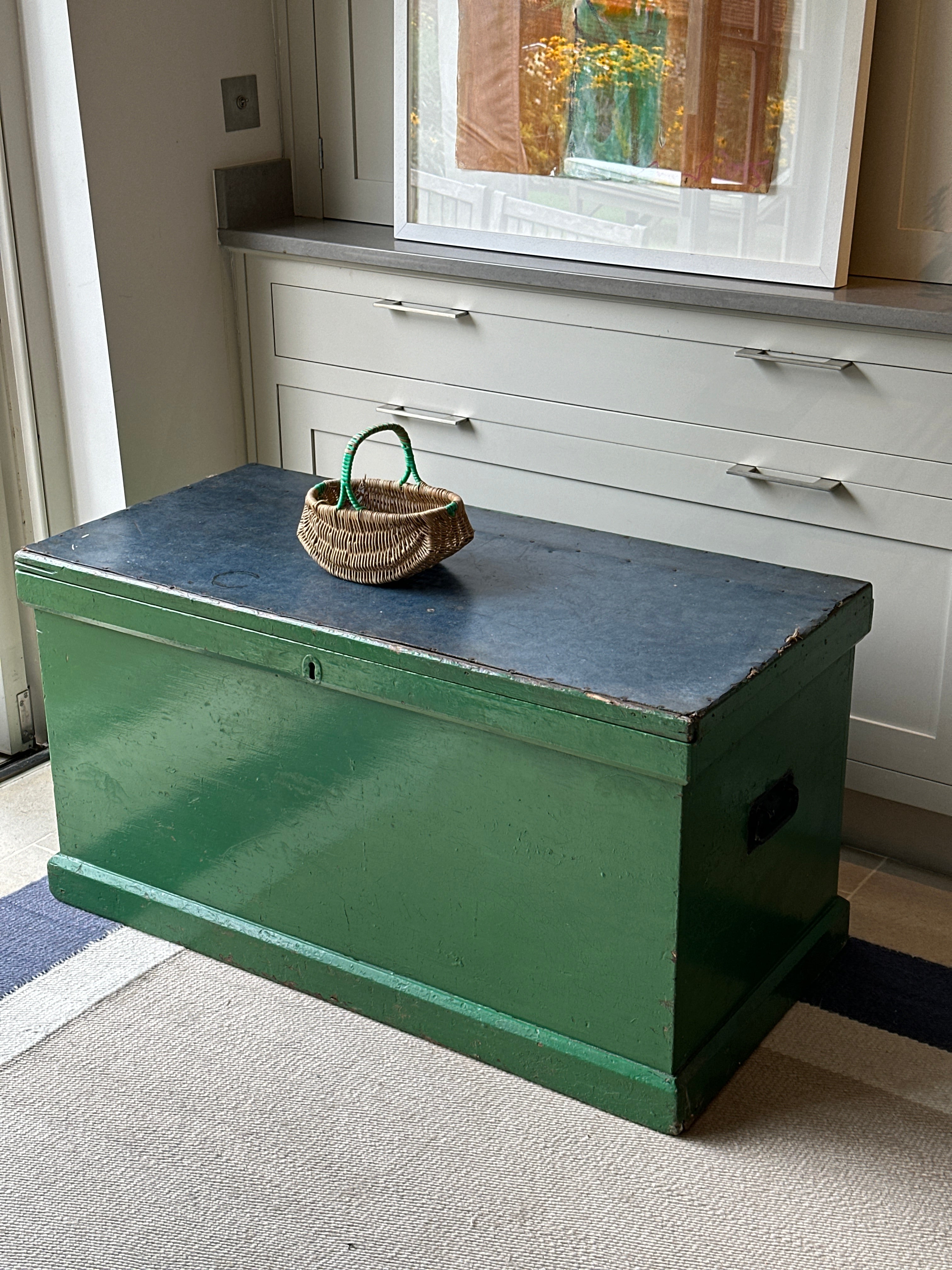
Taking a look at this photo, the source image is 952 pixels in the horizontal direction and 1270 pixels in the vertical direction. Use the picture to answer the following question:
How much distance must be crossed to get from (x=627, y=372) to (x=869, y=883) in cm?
101

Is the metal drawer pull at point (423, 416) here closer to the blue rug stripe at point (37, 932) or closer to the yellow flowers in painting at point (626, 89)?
the yellow flowers in painting at point (626, 89)

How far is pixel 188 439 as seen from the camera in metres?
2.90

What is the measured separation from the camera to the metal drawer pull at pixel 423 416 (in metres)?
2.65

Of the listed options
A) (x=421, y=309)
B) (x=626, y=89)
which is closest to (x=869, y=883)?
(x=421, y=309)

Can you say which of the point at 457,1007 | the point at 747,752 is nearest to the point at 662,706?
the point at 747,752

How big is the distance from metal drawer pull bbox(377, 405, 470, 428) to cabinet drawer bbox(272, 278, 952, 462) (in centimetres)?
6

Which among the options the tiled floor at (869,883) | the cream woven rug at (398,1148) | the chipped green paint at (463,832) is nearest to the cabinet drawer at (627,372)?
the chipped green paint at (463,832)

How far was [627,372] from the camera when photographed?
243cm

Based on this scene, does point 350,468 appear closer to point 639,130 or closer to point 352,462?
point 352,462

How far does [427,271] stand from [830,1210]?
1.77 meters

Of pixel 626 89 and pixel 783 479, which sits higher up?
A: pixel 626 89

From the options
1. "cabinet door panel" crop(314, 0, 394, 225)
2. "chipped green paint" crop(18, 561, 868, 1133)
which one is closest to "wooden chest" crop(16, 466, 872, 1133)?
"chipped green paint" crop(18, 561, 868, 1133)

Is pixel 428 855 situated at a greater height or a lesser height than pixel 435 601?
lesser

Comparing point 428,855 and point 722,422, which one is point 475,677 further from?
point 722,422
